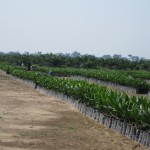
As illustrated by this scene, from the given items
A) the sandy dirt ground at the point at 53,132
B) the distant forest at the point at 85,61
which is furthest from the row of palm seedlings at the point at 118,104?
the distant forest at the point at 85,61

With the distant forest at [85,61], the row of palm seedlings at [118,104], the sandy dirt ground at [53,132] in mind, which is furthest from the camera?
the distant forest at [85,61]

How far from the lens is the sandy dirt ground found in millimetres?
10141

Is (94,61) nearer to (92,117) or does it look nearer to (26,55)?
(26,55)

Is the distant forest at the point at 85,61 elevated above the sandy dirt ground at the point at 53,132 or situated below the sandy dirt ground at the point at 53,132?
above

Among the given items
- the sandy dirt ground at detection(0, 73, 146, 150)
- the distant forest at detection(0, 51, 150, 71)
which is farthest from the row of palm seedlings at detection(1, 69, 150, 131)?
the distant forest at detection(0, 51, 150, 71)

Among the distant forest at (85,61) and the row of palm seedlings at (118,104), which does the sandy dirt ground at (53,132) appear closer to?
the row of palm seedlings at (118,104)

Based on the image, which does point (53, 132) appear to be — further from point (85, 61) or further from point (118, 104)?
point (85, 61)

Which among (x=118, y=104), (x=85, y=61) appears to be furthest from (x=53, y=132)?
(x=85, y=61)

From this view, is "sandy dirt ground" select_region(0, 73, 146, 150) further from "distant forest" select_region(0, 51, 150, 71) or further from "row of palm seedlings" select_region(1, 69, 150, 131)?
"distant forest" select_region(0, 51, 150, 71)

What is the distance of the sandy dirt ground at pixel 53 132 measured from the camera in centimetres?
1014

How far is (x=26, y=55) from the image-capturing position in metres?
75.1

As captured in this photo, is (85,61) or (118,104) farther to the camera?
(85,61)

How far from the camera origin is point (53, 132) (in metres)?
12.0

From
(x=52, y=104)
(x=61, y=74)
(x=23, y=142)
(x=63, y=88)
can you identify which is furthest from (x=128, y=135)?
(x=61, y=74)
